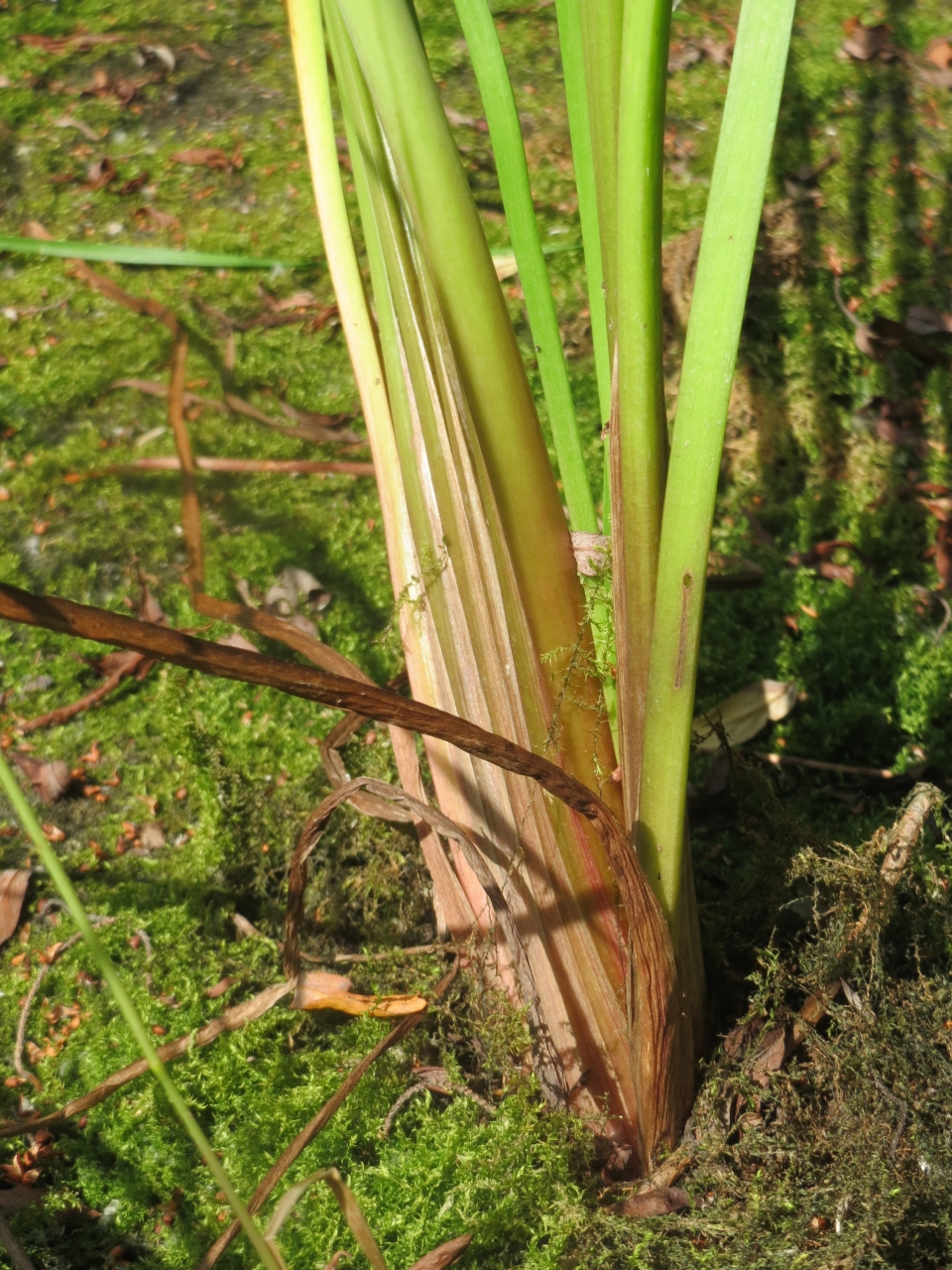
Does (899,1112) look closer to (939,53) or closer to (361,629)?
(361,629)

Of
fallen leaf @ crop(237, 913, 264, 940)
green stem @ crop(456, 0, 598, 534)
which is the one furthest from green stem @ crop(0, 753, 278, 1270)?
fallen leaf @ crop(237, 913, 264, 940)

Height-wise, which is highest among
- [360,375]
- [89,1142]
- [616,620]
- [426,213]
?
[426,213]

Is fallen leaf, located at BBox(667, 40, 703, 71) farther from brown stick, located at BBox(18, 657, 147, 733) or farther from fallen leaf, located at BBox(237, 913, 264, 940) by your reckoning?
fallen leaf, located at BBox(237, 913, 264, 940)

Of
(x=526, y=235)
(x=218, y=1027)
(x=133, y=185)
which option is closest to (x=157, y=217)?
(x=133, y=185)

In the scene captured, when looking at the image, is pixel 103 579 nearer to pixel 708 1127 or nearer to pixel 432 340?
pixel 432 340

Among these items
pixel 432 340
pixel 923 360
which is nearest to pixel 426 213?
pixel 432 340
